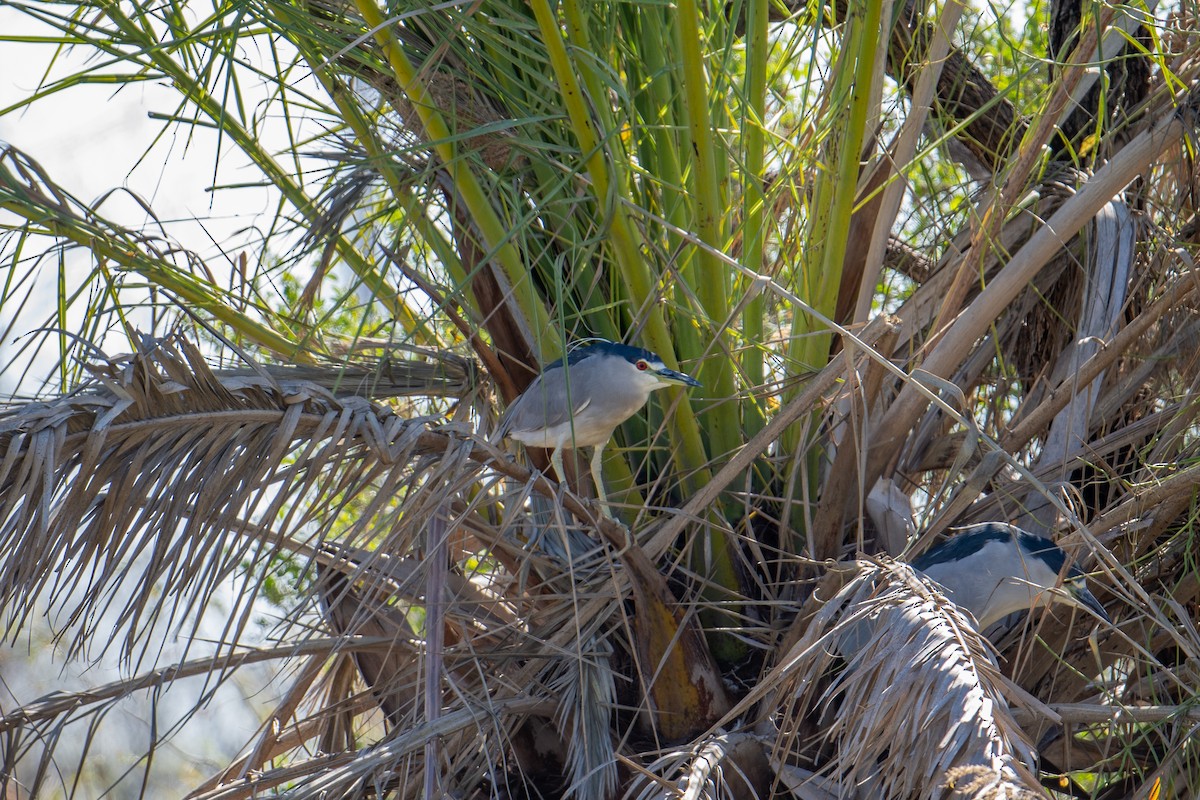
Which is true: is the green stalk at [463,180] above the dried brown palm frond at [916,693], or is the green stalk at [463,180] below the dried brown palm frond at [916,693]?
above

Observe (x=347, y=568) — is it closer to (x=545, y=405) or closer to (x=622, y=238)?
(x=545, y=405)

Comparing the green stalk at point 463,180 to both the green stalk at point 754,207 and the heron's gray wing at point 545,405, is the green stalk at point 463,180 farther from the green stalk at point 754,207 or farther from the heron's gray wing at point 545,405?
the green stalk at point 754,207

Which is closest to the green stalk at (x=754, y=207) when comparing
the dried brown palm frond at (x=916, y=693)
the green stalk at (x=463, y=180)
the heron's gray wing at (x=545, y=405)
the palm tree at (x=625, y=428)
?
the palm tree at (x=625, y=428)

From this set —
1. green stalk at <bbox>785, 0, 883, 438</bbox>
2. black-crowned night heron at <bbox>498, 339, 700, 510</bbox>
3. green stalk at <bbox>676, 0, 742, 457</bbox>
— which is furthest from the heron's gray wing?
green stalk at <bbox>785, 0, 883, 438</bbox>

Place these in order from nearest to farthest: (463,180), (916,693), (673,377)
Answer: (916,693) < (463,180) < (673,377)

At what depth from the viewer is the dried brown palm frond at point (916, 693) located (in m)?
1.63

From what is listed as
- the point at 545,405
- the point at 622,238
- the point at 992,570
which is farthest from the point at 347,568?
the point at 992,570

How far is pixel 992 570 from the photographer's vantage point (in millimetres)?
2938

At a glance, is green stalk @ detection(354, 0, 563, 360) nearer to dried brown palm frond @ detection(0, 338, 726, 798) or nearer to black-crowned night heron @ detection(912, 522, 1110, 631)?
dried brown palm frond @ detection(0, 338, 726, 798)

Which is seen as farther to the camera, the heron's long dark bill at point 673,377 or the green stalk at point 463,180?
the heron's long dark bill at point 673,377

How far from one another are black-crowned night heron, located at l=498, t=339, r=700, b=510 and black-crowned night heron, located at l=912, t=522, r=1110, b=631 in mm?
840

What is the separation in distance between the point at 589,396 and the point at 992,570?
1111mm

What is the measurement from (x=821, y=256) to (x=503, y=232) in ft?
2.85

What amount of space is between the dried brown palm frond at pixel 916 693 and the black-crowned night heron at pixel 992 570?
912 millimetres
